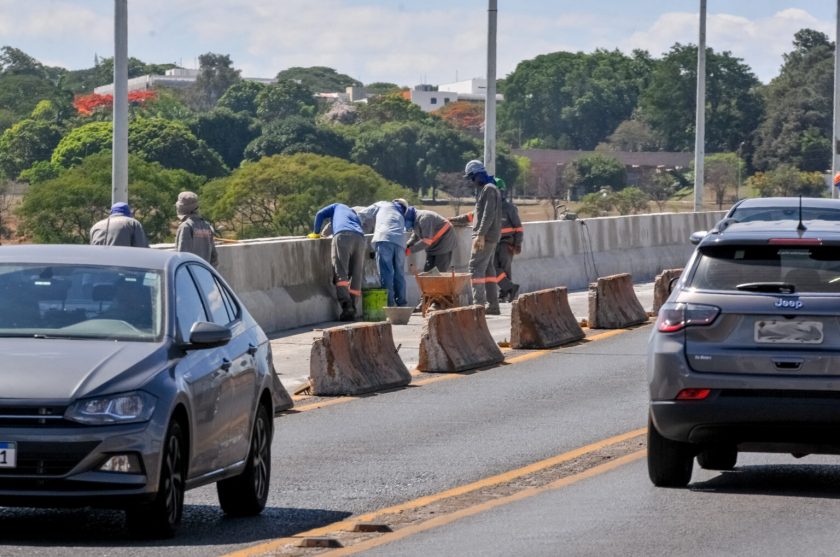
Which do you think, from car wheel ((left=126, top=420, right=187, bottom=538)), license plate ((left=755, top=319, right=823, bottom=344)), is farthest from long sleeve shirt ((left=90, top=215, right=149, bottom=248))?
car wheel ((left=126, top=420, right=187, bottom=538))

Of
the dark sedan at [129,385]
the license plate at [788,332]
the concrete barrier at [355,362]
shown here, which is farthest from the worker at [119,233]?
the license plate at [788,332]

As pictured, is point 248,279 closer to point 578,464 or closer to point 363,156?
point 578,464

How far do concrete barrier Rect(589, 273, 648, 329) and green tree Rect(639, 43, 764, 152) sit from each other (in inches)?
5453

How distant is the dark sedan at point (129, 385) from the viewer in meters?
8.21

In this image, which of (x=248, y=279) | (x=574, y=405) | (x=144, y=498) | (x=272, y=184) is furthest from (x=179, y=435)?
(x=272, y=184)

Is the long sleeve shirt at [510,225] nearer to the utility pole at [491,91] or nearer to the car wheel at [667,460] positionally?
the utility pole at [491,91]

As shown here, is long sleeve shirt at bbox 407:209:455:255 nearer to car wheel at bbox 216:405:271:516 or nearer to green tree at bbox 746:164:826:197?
car wheel at bbox 216:405:271:516

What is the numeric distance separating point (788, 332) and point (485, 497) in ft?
6.46

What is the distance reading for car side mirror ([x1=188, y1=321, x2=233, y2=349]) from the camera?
8930 mm

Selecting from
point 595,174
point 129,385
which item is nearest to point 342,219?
point 129,385

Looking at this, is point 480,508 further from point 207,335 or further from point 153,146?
point 153,146

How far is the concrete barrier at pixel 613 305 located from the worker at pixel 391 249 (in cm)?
283

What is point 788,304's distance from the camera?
10266 mm

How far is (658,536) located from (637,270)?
2443 centimetres
